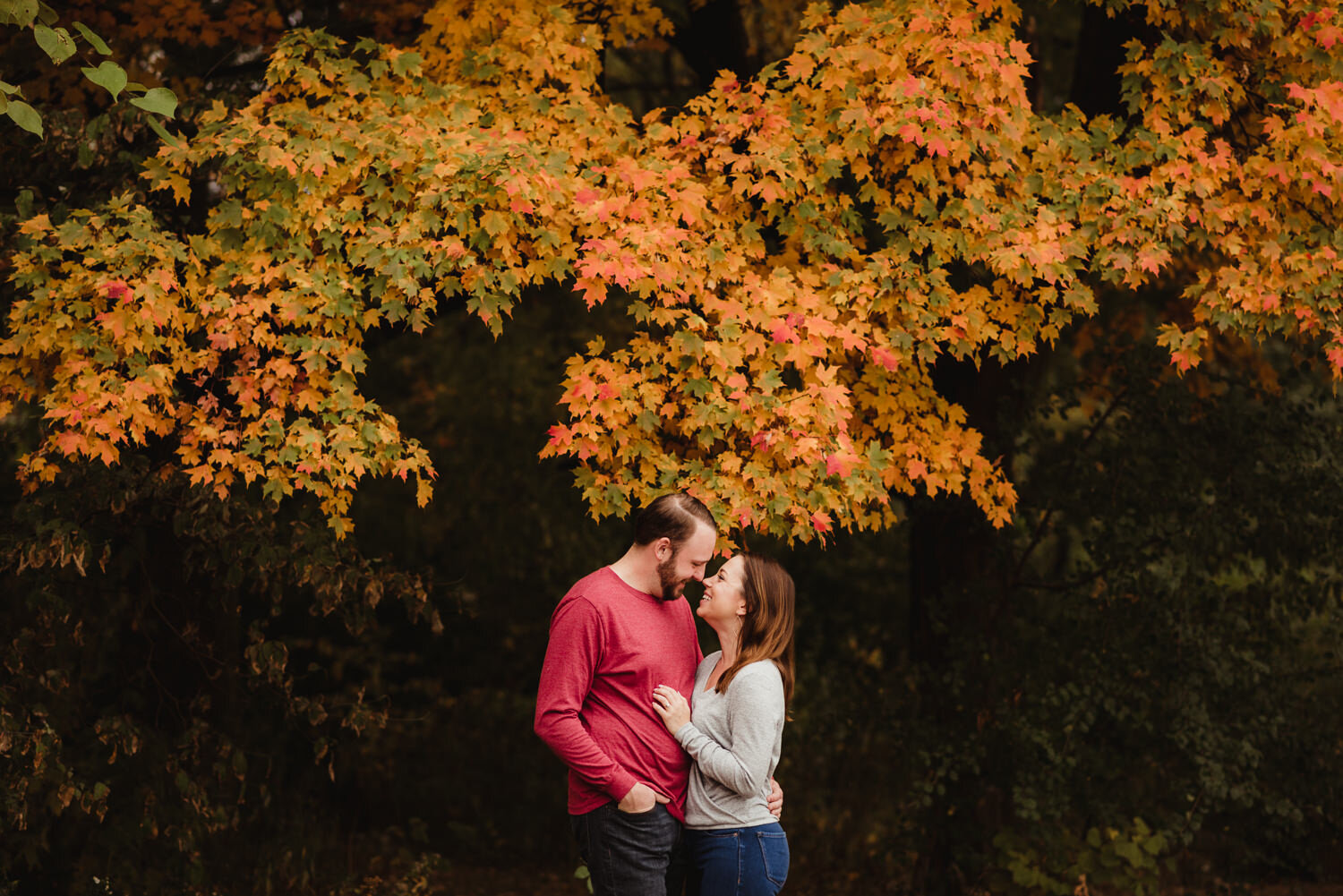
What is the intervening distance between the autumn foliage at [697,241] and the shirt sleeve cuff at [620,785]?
5.13 feet

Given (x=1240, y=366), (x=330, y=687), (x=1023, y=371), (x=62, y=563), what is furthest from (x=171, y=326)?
(x=1240, y=366)

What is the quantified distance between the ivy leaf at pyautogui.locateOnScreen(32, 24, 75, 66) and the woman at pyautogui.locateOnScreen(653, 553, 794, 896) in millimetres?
2386

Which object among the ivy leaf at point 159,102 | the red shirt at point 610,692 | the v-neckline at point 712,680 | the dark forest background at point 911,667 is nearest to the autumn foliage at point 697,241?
the dark forest background at point 911,667

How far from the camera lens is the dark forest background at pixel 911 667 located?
544 centimetres

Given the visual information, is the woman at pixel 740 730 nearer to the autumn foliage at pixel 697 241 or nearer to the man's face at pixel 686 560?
the man's face at pixel 686 560

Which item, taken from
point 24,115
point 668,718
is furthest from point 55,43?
point 668,718

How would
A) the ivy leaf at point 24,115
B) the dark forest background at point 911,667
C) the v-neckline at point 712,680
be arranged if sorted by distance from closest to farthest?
the ivy leaf at point 24,115
the v-neckline at point 712,680
the dark forest background at point 911,667

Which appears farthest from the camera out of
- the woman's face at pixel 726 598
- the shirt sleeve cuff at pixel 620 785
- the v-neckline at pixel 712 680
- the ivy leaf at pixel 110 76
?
the v-neckline at pixel 712 680

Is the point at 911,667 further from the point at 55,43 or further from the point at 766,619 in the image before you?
the point at 55,43

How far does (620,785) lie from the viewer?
3.15 m

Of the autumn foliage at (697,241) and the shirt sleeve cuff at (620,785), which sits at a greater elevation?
the autumn foliage at (697,241)

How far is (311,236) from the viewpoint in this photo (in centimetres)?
478

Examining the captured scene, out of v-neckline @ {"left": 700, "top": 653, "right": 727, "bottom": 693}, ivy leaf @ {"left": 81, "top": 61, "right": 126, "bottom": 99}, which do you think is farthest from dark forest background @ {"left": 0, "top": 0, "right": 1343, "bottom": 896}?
ivy leaf @ {"left": 81, "top": 61, "right": 126, "bottom": 99}

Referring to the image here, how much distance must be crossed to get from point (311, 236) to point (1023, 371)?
15.6ft
